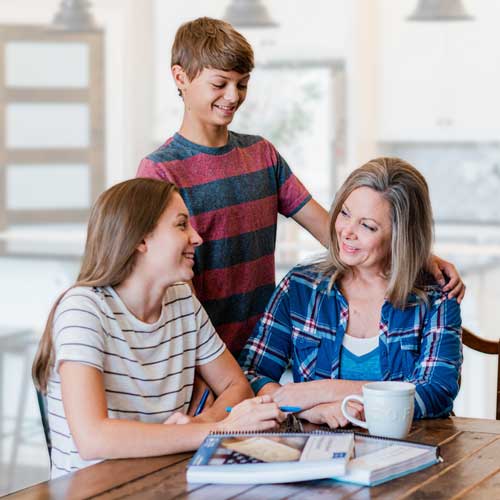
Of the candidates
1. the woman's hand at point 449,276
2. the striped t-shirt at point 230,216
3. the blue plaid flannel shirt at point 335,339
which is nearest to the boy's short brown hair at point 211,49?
the striped t-shirt at point 230,216

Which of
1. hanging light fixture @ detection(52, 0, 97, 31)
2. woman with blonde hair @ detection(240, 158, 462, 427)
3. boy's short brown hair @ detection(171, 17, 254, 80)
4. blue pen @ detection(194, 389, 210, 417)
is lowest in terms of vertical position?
blue pen @ detection(194, 389, 210, 417)

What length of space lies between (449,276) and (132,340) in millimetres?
712

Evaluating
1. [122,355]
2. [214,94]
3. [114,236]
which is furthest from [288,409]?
[214,94]

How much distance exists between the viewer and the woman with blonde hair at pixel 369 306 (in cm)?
218

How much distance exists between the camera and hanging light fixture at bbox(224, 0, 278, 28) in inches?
176

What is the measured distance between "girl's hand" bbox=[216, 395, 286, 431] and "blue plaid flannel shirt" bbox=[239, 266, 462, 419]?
36 centimetres

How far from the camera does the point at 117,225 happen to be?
200 cm

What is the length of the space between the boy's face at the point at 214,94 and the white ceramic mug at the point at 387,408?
0.78m

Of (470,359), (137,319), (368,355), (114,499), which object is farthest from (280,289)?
(470,359)

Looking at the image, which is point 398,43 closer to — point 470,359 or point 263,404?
point 470,359

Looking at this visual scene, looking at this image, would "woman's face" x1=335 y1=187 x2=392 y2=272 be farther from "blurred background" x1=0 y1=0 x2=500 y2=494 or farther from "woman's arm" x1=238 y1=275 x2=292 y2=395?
"blurred background" x1=0 y1=0 x2=500 y2=494

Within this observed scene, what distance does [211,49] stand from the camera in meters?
2.32

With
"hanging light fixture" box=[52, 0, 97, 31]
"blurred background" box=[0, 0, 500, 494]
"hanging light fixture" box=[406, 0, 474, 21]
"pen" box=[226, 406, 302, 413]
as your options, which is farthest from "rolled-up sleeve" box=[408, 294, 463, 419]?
"hanging light fixture" box=[52, 0, 97, 31]

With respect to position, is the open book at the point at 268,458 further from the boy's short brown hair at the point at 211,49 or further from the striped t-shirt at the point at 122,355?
the boy's short brown hair at the point at 211,49
